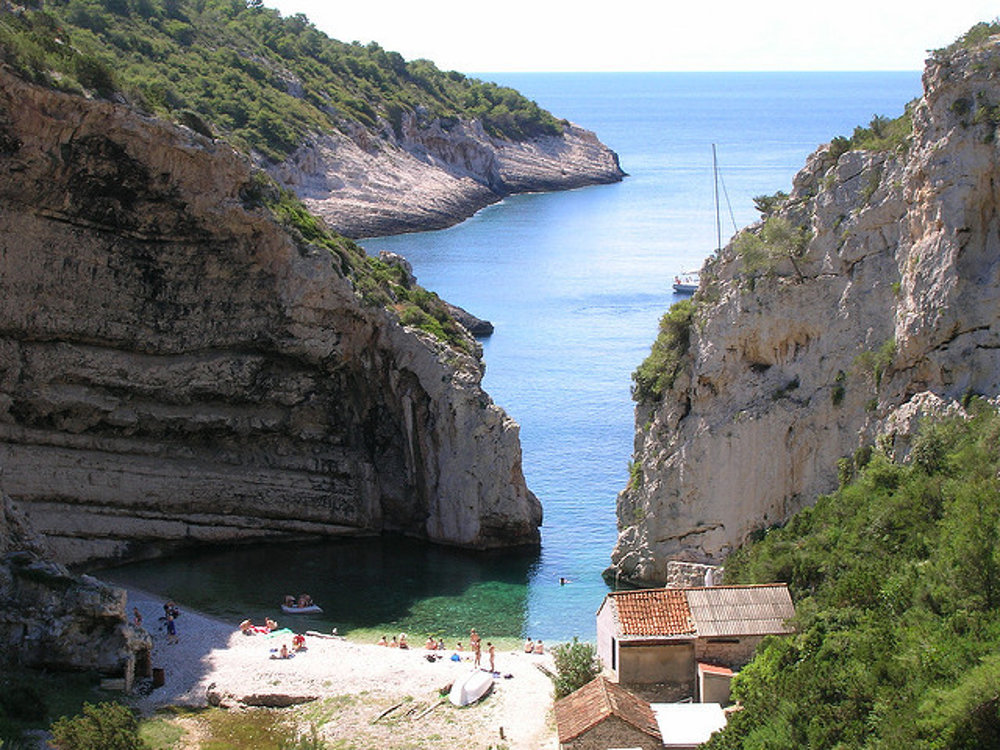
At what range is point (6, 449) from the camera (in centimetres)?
3919

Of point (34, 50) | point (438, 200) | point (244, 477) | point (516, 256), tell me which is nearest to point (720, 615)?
point (244, 477)

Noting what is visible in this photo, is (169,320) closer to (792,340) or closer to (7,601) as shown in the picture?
(7,601)

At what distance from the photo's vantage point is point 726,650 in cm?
2777

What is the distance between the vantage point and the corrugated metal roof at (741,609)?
91.1ft

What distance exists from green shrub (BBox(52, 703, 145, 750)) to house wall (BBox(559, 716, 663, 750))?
755 cm

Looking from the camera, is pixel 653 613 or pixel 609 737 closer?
pixel 609 737

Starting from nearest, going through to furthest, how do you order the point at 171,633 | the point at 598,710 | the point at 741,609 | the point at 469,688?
the point at 598,710
the point at 741,609
the point at 469,688
the point at 171,633

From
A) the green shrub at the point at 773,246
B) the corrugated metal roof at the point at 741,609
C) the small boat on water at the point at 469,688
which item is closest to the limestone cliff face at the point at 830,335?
the green shrub at the point at 773,246

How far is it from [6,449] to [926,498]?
2451 centimetres

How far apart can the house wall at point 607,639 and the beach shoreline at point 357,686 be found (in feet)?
4.23

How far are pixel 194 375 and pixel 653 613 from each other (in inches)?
711

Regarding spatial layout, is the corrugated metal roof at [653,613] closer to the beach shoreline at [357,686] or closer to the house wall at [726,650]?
the house wall at [726,650]

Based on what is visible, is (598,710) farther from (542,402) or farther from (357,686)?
(542,402)

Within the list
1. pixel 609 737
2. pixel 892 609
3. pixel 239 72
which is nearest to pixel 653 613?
pixel 609 737
